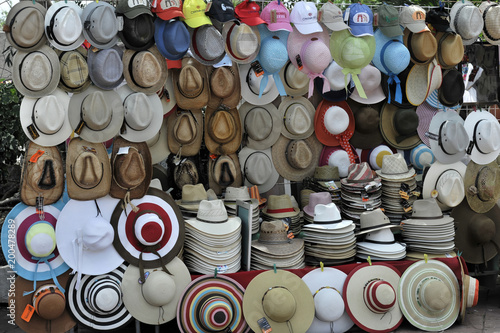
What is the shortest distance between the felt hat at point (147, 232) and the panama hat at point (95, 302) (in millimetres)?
273

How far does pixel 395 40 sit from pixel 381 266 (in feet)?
7.67

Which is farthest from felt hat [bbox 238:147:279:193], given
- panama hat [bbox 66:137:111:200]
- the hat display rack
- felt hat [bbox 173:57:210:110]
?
panama hat [bbox 66:137:111:200]

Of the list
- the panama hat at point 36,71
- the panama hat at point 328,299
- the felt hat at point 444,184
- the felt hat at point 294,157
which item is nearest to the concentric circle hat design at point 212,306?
the panama hat at point 328,299

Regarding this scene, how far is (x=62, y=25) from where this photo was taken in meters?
4.93

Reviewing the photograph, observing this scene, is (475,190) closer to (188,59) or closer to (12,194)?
(188,59)

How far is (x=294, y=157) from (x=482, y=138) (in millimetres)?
1929

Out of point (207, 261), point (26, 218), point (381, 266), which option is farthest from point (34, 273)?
point (381, 266)

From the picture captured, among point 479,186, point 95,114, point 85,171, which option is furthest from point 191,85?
point 479,186

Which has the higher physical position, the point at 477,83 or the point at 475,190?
the point at 477,83

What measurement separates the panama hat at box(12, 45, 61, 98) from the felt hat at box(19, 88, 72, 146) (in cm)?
7

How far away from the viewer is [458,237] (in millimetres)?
6543

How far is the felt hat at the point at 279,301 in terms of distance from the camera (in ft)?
17.1

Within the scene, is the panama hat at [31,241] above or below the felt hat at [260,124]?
below

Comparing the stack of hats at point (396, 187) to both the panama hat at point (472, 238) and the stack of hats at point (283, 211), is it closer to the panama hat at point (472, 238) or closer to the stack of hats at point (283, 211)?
the panama hat at point (472, 238)
